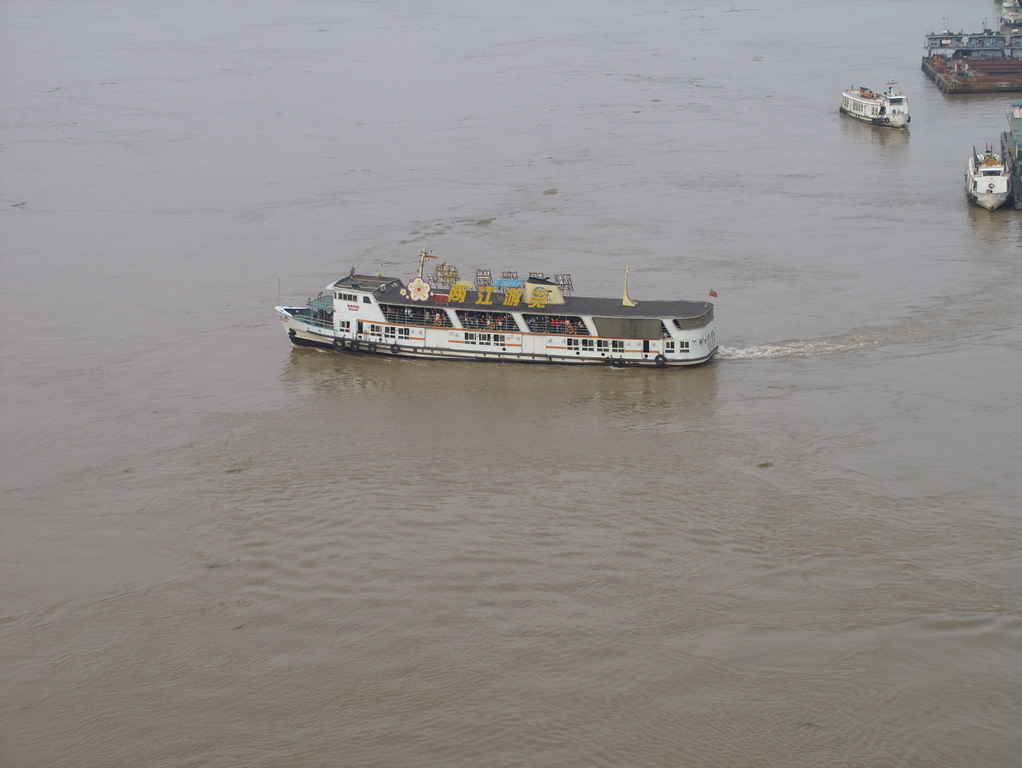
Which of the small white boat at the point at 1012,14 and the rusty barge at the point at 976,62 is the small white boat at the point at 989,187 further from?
the small white boat at the point at 1012,14

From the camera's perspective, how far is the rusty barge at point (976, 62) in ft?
226

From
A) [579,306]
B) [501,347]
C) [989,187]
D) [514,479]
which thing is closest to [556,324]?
[579,306]

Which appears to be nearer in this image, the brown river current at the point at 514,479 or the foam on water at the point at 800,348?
the brown river current at the point at 514,479

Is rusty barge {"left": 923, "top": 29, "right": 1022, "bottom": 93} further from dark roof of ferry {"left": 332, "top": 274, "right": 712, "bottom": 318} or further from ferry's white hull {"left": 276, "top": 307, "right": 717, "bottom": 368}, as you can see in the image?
ferry's white hull {"left": 276, "top": 307, "right": 717, "bottom": 368}

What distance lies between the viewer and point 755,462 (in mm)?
22000

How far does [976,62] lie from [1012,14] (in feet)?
67.5

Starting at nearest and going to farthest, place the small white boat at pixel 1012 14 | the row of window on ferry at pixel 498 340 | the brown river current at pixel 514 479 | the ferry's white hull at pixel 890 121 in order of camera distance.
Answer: the brown river current at pixel 514 479, the row of window on ferry at pixel 498 340, the ferry's white hull at pixel 890 121, the small white boat at pixel 1012 14

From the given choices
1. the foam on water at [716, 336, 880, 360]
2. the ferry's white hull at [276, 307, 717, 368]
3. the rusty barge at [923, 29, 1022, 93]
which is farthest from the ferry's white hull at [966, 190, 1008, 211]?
the rusty barge at [923, 29, 1022, 93]

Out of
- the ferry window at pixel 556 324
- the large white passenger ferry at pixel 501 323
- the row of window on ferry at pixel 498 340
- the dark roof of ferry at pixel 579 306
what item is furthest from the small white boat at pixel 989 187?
the ferry window at pixel 556 324

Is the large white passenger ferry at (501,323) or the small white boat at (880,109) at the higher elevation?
the small white boat at (880,109)

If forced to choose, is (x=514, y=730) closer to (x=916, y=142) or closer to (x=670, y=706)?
(x=670, y=706)

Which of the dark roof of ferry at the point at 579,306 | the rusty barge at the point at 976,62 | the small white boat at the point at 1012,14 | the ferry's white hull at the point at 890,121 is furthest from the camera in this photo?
the small white boat at the point at 1012,14

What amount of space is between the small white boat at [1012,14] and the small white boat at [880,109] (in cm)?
3717

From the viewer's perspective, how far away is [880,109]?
57.8m
